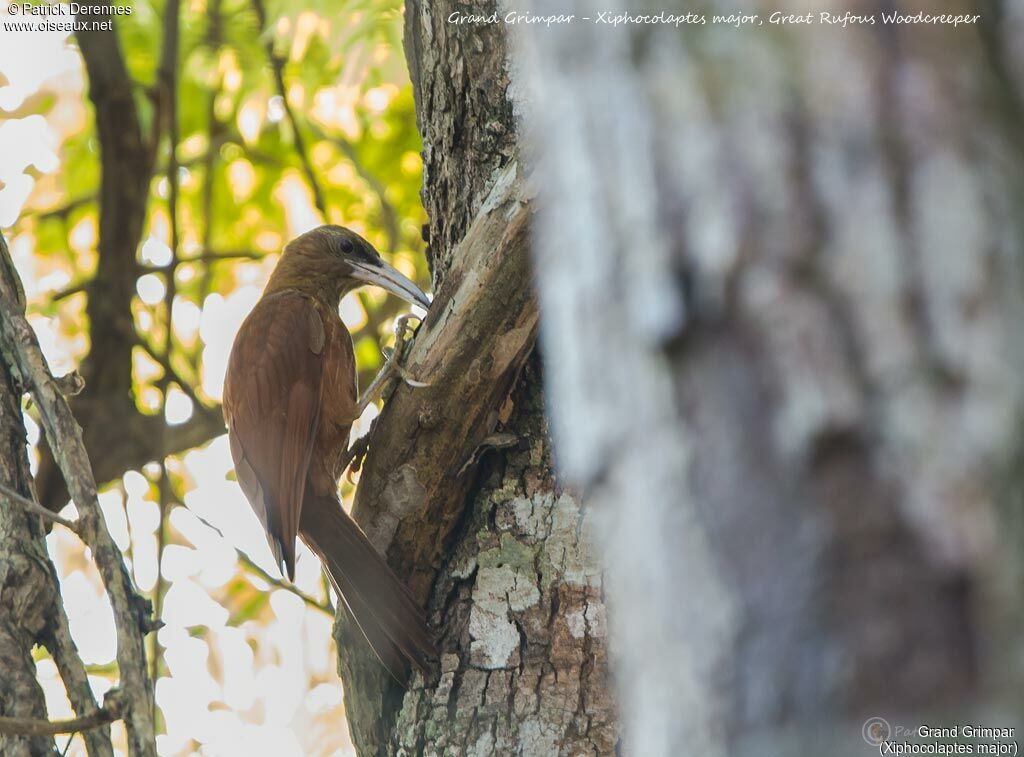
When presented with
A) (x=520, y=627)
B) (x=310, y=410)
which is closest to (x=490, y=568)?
(x=520, y=627)

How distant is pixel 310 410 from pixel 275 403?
0.12 metres

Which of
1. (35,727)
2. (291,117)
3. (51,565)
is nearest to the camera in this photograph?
(35,727)

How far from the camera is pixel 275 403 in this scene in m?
3.79

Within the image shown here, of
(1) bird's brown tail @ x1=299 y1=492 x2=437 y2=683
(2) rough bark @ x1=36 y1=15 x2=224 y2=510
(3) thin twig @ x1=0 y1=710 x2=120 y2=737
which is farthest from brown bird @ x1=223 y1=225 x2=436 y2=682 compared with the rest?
(3) thin twig @ x1=0 y1=710 x2=120 y2=737

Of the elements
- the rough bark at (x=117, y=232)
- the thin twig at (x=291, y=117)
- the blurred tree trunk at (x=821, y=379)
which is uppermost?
the thin twig at (x=291, y=117)

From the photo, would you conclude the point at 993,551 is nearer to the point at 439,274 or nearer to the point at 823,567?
the point at 823,567

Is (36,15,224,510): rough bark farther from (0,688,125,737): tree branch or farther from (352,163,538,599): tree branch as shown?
(0,688,125,737): tree branch

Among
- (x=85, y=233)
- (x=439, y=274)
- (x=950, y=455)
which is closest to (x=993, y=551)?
(x=950, y=455)

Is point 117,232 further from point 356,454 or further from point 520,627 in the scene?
point 520,627

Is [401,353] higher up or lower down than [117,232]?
lower down

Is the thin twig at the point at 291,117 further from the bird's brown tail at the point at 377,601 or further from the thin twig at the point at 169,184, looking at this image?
the bird's brown tail at the point at 377,601
